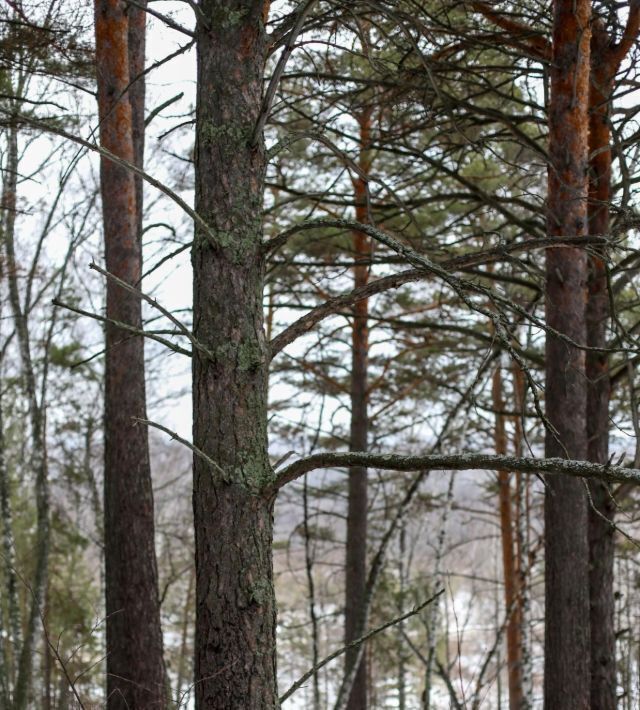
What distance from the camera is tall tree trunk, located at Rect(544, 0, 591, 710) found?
5.38 m

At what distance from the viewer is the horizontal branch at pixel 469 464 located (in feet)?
7.13

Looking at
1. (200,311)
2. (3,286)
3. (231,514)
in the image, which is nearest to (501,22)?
(200,311)

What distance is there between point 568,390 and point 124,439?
124 inches

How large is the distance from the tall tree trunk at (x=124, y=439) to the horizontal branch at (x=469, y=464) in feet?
10.5

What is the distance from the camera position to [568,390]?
5410 mm

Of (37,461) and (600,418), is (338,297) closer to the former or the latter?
(600,418)

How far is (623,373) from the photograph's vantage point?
6648 mm

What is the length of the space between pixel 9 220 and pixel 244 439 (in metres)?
8.34

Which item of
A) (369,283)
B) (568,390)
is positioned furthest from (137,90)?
(369,283)

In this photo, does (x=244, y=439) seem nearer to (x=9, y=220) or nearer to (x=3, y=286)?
(x=9, y=220)

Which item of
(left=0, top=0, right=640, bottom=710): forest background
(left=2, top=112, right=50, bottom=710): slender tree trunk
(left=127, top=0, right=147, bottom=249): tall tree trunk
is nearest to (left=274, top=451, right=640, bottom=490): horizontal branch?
(left=0, top=0, right=640, bottom=710): forest background

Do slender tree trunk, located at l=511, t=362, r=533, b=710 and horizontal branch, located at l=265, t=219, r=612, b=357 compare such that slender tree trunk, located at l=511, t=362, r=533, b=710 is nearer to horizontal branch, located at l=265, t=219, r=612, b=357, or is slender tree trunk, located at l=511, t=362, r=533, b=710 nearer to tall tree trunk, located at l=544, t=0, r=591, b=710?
tall tree trunk, located at l=544, t=0, r=591, b=710

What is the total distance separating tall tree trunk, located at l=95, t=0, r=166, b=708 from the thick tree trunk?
3.37 metres

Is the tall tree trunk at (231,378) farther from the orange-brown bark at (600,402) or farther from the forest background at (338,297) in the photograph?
the orange-brown bark at (600,402)
